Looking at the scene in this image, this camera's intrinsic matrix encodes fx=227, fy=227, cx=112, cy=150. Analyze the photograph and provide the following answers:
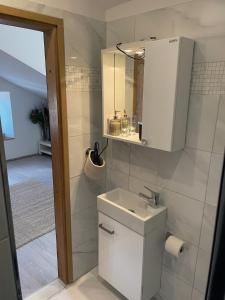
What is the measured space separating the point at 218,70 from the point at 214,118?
245 mm

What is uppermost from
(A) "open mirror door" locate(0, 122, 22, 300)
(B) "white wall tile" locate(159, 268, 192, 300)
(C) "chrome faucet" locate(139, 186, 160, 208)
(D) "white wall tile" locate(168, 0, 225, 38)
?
(D) "white wall tile" locate(168, 0, 225, 38)

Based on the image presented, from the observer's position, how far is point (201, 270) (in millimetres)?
1442

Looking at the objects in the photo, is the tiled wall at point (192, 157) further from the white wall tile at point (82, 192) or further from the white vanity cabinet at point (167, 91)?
the white wall tile at point (82, 192)

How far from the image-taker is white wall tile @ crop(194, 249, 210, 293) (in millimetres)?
1404

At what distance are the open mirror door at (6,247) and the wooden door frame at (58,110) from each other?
1.03 meters

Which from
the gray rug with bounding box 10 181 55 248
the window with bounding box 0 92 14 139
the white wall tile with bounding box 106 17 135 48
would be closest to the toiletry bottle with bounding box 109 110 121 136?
the white wall tile with bounding box 106 17 135 48

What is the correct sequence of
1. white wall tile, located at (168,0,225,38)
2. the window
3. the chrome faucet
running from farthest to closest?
1. the window
2. the chrome faucet
3. white wall tile, located at (168,0,225,38)

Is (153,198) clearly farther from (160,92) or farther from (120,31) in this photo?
(120,31)

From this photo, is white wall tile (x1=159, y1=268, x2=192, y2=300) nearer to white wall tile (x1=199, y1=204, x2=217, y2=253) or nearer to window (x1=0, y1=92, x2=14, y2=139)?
white wall tile (x1=199, y1=204, x2=217, y2=253)

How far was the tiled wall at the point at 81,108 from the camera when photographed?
1479mm

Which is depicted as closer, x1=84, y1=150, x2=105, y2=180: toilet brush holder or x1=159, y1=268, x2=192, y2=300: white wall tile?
x1=159, y1=268, x2=192, y2=300: white wall tile

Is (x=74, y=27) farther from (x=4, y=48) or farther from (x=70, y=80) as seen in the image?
(x=4, y=48)

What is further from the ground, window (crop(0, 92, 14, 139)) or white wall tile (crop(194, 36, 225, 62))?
white wall tile (crop(194, 36, 225, 62))

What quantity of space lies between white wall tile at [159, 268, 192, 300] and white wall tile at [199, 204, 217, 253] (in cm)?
38
